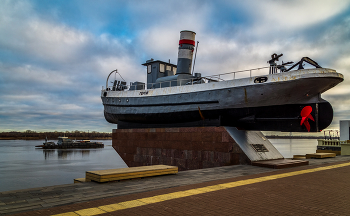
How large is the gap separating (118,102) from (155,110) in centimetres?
396

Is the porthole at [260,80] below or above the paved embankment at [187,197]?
above

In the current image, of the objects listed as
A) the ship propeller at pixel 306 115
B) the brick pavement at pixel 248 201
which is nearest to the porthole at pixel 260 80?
the ship propeller at pixel 306 115

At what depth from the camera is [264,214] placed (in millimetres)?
4336

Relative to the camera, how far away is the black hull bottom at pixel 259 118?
11.4 meters

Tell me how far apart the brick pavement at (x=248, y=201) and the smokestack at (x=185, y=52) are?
33.9ft

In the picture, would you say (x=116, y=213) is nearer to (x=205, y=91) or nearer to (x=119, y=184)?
(x=119, y=184)

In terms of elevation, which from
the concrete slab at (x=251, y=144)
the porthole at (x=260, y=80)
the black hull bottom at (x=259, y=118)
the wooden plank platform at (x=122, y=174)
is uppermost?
the porthole at (x=260, y=80)

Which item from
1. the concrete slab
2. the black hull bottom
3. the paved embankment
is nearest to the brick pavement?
the paved embankment

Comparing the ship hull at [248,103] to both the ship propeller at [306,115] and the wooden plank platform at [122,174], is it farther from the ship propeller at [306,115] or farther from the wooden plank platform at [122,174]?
the wooden plank platform at [122,174]

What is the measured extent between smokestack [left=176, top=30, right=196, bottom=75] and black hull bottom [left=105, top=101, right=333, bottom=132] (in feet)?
10.7

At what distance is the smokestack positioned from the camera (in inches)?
640

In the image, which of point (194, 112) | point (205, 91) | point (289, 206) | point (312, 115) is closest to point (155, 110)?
point (194, 112)

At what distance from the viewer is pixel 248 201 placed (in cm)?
511

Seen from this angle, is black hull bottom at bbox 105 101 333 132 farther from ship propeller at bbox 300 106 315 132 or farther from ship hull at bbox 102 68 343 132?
ship propeller at bbox 300 106 315 132
